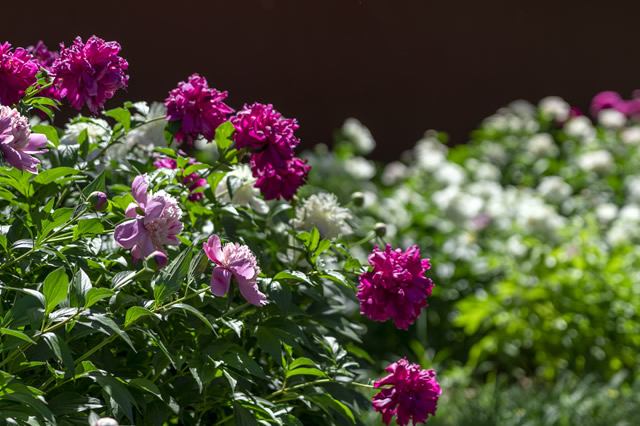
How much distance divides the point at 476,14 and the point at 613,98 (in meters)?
1.15

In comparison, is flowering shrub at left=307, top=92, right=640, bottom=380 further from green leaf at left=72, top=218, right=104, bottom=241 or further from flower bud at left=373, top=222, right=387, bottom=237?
green leaf at left=72, top=218, right=104, bottom=241

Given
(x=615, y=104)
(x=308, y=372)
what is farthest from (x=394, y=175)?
(x=308, y=372)

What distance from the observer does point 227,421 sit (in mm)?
1389

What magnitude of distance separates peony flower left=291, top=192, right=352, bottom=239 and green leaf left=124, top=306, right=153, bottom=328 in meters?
0.58

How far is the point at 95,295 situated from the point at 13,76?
1.45 feet

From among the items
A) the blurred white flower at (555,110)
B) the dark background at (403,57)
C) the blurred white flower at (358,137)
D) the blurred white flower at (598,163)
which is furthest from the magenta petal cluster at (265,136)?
the blurred white flower at (555,110)

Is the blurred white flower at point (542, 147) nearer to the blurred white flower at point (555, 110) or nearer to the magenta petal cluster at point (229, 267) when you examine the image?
the blurred white flower at point (555, 110)

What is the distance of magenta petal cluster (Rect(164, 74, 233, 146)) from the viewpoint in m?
1.44

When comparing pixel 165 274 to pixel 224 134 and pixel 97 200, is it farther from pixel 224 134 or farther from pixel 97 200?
pixel 224 134

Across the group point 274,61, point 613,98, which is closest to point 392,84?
point 274,61

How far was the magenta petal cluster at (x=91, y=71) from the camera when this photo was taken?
1296mm

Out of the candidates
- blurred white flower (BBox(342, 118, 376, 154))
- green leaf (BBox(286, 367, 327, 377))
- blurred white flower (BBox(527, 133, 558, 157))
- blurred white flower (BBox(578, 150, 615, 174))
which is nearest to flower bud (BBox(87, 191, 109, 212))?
green leaf (BBox(286, 367, 327, 377))

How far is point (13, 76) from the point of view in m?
1.27

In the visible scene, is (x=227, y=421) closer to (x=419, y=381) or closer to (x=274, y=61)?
(x=419, y=381)
